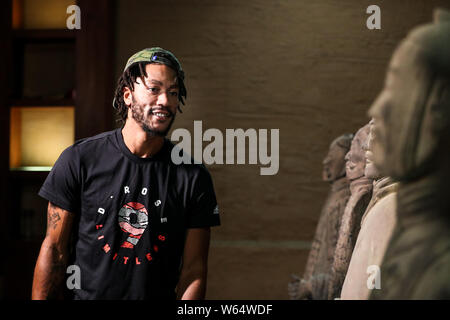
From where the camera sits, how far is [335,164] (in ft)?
7.86

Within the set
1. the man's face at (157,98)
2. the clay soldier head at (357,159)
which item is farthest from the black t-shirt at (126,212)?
the clay soldier head at (357,159)

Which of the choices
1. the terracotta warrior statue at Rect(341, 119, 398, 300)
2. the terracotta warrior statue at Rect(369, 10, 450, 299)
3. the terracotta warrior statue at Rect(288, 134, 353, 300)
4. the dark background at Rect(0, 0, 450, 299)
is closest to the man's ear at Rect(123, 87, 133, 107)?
the terracotta warrior statue at Rect(341, 119, 398, 300)

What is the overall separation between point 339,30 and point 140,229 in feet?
6.02

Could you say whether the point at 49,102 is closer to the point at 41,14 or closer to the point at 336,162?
the point at 41,14

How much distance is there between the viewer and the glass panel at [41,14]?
3070 mm

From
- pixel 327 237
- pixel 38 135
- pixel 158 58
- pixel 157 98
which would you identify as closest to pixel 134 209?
pixel 157 98

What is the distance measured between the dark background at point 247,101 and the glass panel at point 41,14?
0.20 metres

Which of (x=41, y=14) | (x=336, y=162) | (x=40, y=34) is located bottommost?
(x=336, y=162)

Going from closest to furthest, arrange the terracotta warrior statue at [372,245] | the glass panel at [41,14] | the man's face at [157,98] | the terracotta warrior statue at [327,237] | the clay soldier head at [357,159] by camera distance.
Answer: the terracotta warrior statue at [372,245] → the man's face at [157,98] → the clay soldier head at [357,159] → the terracotta warrior statue at [327,237] → the glass panel at [41,14]

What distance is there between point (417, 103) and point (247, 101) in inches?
A: 88.3

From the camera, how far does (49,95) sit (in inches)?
120

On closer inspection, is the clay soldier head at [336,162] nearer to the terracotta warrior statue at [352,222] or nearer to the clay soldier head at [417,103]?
the terracotta warrior statue at [352,222]

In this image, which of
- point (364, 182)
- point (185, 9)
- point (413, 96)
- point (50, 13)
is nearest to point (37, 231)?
point (50, 13)
